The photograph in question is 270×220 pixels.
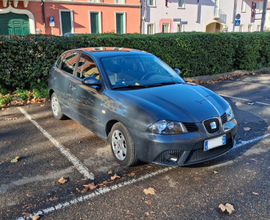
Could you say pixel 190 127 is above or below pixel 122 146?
above

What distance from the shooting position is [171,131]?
132 inches

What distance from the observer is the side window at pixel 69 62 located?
5199 millimetres

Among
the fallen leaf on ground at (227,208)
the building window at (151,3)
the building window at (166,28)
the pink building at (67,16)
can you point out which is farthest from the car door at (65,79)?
the building window at (166,28)

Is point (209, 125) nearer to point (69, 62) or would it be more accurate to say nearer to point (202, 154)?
point (202, 154)

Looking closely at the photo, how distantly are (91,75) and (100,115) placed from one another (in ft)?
2.65

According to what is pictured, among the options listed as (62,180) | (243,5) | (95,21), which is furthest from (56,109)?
(243,5)

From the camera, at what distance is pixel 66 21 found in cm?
2206

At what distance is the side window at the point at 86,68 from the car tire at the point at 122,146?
3.49 ft

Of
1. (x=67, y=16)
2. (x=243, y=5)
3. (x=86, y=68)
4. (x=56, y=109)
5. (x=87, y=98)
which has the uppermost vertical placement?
(x=243, y=5)

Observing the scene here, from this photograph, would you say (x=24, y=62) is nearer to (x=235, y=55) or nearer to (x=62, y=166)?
(x=62, y=166)

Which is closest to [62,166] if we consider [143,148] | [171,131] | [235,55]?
[143,148]

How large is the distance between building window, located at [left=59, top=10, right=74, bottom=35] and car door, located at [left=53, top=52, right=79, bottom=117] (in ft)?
58.4

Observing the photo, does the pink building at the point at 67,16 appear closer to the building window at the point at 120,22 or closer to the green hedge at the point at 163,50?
the building window at the point at 120,22

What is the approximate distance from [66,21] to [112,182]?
2112 cm
